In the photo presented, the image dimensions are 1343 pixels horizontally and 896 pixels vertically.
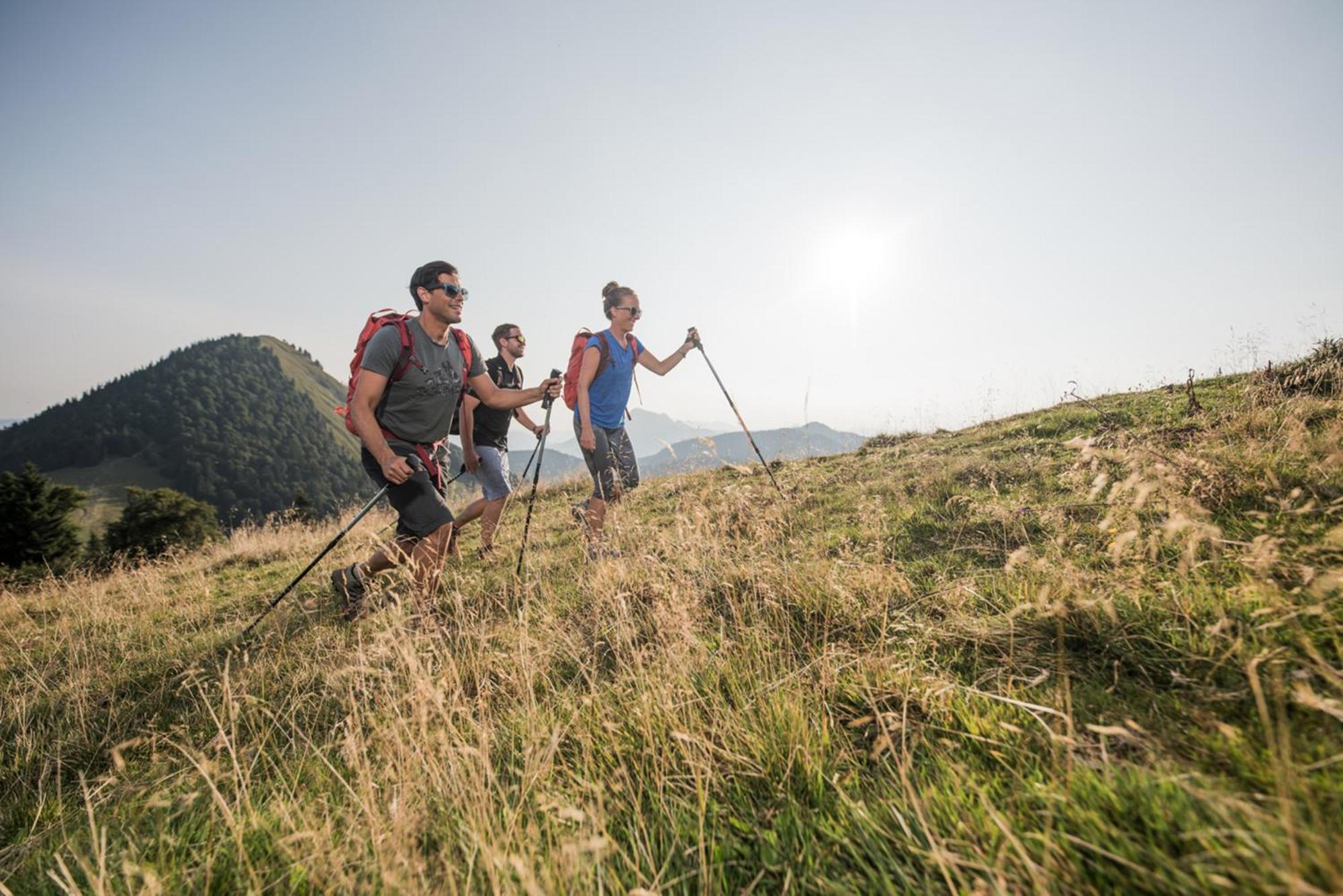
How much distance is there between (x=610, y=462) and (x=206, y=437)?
Result: 146093 mm

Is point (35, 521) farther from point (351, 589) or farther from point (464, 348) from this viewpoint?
point (464, 348)

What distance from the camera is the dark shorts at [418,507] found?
173 inches

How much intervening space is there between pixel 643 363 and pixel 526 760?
5.48 metres

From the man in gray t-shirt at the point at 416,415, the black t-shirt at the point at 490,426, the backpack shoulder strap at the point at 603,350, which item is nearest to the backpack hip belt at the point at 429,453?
the man in gray t-shirt at the point at 416,415

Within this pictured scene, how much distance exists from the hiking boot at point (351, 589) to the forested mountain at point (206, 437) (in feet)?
341

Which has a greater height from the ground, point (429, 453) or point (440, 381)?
point (440, 381)

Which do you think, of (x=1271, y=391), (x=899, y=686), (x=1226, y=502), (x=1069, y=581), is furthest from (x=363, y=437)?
(x=1271, y=391)

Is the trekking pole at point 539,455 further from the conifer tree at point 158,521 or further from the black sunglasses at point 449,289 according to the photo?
the conifer tree at point 158,521

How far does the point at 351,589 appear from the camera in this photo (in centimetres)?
493

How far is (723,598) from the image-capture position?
363cm

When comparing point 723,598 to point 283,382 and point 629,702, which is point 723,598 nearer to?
point 629,702

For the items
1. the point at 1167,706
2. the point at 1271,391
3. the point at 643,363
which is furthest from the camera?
the point at 643,363

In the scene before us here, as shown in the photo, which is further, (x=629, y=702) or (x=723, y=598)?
(x=723, y=598)

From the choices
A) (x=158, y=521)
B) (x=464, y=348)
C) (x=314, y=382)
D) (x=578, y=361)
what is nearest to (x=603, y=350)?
(x=578, y=361)
